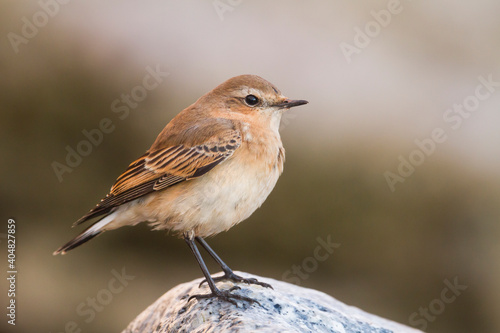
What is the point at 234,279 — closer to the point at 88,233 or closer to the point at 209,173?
the point at 209,173

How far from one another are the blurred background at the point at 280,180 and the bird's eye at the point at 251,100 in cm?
319

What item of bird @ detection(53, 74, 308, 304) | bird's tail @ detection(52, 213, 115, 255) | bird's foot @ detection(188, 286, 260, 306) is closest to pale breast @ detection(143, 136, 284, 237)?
bird @ detection(53, 74, 308, 304)

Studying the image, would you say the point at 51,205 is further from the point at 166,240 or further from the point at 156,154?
the point at 156,154

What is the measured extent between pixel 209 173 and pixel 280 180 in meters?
3.60

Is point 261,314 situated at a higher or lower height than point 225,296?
lower

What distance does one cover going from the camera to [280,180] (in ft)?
28.9

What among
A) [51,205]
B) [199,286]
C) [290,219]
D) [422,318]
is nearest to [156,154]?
[199,286]

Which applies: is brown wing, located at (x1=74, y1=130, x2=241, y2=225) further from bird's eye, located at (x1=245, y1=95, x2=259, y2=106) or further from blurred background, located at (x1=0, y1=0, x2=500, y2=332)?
blurred background, located at (x1=0, y1=0, x2=500, y2=332)

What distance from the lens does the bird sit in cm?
521

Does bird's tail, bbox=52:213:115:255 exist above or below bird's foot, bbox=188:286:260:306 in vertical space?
above

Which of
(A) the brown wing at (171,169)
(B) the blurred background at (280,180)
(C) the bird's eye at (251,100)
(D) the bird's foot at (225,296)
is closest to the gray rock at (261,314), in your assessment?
(D) the bird's foot at (225,296)

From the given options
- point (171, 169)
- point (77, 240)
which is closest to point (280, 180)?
point (171, 169)

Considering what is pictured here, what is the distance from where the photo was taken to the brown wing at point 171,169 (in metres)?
5.30

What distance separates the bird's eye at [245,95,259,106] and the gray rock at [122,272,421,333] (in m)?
1.59
